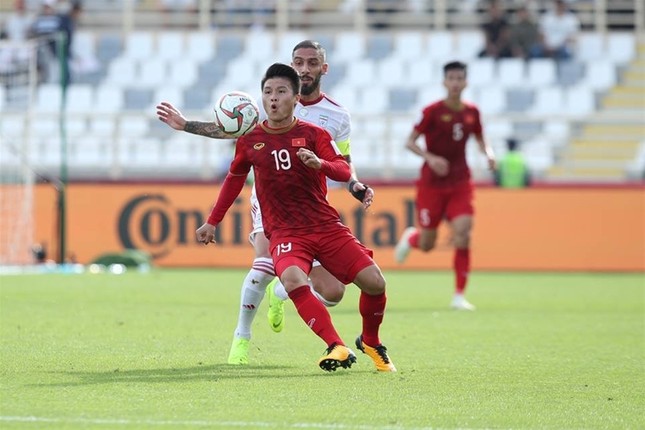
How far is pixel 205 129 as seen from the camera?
9.60 m

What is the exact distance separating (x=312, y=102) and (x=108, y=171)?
16381 mm

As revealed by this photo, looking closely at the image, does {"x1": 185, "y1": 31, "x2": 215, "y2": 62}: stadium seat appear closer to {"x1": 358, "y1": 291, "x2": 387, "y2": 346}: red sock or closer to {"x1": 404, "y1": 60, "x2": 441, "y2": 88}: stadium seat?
{"x1": 404, "y1": 60, "x2": 441, "y2": 88}: stadium seat

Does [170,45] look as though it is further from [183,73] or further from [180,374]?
[180,374]

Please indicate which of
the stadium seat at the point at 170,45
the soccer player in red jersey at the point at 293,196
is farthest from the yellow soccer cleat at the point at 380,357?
the stadium seat at the point at 170,45

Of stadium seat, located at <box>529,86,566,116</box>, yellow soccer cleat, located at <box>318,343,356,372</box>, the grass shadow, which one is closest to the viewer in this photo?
the grass shadow

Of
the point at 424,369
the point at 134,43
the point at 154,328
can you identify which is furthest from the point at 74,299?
the point at 134,43

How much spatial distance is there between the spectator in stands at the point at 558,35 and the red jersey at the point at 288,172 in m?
22.1

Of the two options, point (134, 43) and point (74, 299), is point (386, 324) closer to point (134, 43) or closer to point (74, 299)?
point (74, 299)

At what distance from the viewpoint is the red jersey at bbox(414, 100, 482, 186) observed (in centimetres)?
1658

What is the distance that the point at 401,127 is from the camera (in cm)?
2858

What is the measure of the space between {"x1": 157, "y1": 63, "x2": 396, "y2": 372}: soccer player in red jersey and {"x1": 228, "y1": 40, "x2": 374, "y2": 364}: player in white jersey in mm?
313

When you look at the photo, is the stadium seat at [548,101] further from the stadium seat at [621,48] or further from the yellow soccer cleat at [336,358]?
the yellow soccer cleat at [336,358]

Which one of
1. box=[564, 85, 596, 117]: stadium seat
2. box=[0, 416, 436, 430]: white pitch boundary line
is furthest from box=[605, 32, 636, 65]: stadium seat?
box=[0, 416, 436, 430]: white pitch boundary line

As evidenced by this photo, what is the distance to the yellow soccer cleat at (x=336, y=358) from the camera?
28.8ft
